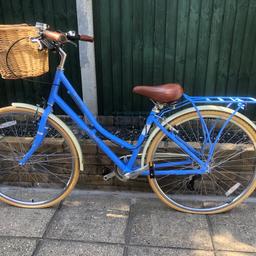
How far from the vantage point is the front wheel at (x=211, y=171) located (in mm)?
3117

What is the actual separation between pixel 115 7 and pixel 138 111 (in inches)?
47.2

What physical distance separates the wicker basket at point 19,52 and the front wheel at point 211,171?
3.77 ft

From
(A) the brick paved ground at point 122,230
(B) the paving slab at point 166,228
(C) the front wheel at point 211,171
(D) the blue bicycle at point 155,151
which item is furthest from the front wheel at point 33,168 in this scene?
(C) the front wheel at point 211,171

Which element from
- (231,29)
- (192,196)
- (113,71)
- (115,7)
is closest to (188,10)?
(231,29)

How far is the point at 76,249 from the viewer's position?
2.88 m

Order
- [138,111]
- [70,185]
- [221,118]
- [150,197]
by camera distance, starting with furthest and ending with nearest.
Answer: [138,111] < [150,197] < [70,185] < [221,118]

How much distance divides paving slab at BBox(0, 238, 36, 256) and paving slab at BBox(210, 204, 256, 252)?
4.99 ft

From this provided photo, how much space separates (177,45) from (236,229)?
195 cm

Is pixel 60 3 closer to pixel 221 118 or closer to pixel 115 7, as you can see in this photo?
pixel 115 7

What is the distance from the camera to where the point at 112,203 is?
3436 millimetres

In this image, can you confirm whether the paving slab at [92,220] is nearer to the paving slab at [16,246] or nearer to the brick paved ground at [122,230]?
the brick paved ground at [122,230]

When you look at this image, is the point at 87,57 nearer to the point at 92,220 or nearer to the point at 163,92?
the point at 163,92

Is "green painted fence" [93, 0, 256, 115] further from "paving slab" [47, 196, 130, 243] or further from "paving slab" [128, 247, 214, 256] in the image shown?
"paving slab" [128, 247, 214, 256]

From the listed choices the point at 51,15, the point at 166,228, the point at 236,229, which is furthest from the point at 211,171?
the point at 51,15
